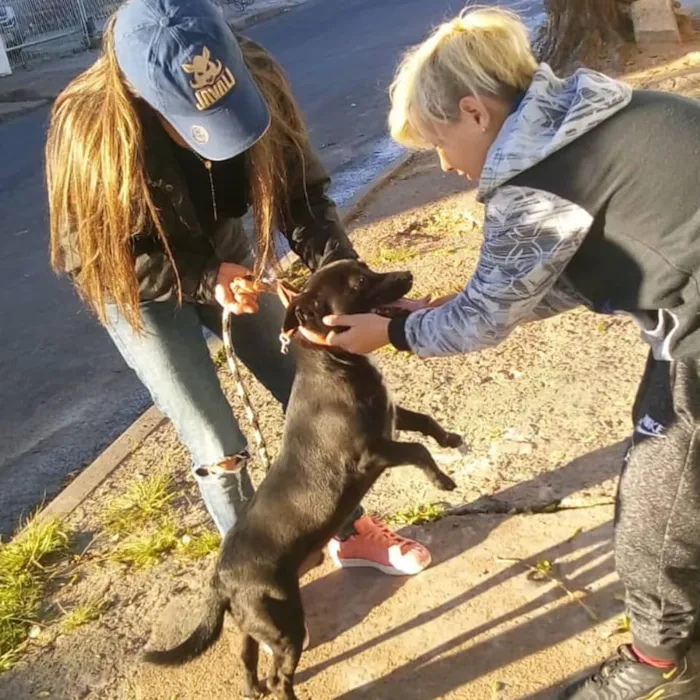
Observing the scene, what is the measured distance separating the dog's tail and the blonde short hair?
5.17ft

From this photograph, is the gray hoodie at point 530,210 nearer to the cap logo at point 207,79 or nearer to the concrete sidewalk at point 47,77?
the cap logo at point 207,79

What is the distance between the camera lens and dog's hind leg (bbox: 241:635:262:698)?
3.01 meters

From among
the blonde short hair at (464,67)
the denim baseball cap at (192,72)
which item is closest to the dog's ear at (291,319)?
the denim baseball cap at (192,72)

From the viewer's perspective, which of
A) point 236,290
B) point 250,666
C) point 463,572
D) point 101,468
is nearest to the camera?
point 236,290

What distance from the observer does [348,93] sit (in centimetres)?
1241

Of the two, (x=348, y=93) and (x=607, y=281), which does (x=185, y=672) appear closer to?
(x=607, y=281)

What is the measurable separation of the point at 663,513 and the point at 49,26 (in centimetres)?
2426

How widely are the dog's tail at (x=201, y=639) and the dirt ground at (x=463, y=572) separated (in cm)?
29

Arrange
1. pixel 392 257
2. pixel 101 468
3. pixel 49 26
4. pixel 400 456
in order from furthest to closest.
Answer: pixel 49 26 → pixel 392 257 → pixel 101 468 → pixel 400 456

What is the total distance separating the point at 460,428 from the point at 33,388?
2.99m

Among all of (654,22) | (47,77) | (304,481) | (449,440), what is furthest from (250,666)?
(47,77)

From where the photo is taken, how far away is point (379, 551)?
346cm

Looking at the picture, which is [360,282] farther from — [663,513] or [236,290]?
[663,513]

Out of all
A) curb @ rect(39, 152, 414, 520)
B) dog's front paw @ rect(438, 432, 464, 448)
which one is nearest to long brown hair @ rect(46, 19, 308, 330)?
dog's front paw @ rect(438, 432, 464, 448)
